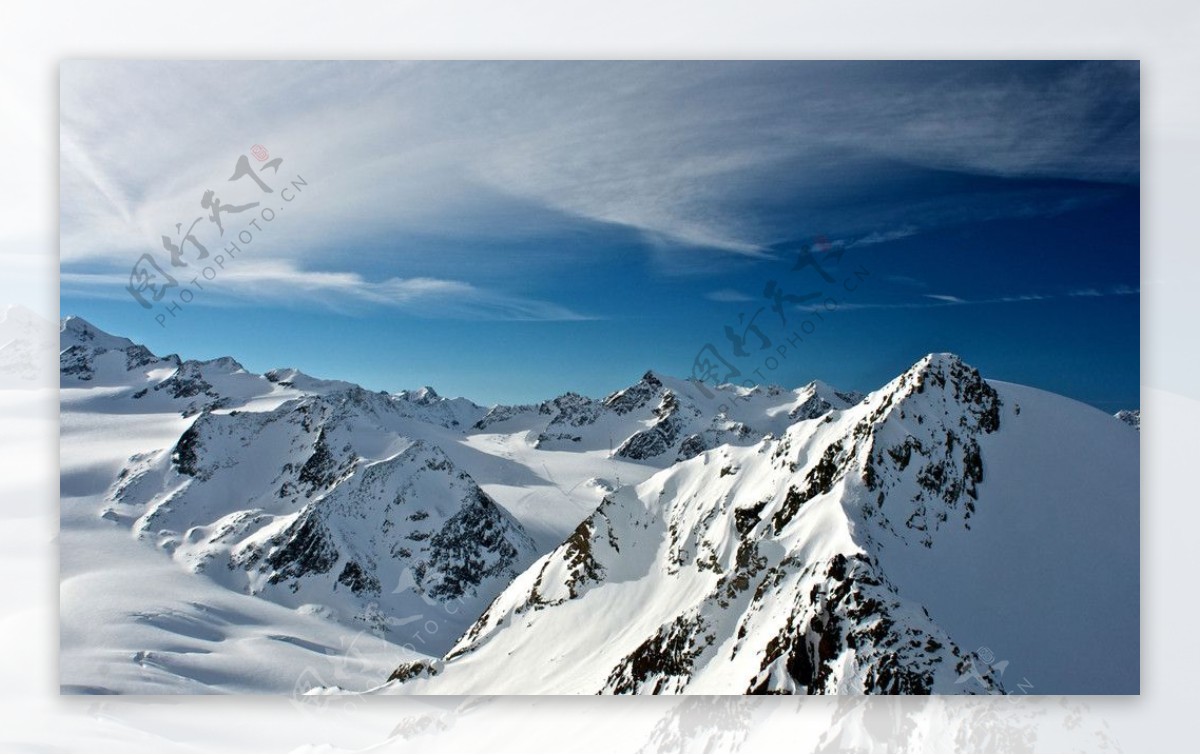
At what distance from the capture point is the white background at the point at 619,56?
7000 millimetres

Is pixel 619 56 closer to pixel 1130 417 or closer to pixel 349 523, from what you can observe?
pixel 1130 417

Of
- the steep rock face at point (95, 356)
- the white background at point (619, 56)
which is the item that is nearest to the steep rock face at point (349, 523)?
the steep rock face at point (95, 356)

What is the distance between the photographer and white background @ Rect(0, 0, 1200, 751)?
7.00 m

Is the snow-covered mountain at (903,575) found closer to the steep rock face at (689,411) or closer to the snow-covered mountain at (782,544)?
the snow-covered mountain at (782,544)

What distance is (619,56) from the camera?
734 cm

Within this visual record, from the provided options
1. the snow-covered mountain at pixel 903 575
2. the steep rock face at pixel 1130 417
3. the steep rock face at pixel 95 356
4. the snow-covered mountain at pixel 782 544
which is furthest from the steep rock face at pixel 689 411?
the steep rock face at pixel 95 356

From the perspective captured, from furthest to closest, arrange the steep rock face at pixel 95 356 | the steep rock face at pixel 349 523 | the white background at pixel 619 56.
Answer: the steep rock face at pixel 349 523
the steep rock face at pixel 95 356
the white background at pixel 619 56

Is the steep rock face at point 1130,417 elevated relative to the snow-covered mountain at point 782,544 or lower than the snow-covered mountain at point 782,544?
elevated

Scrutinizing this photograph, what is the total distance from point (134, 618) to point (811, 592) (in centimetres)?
910

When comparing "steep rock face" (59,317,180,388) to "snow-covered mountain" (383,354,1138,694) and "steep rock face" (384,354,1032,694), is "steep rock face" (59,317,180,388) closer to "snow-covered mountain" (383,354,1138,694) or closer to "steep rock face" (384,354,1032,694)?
"snow-covered mountain" (383,354,1138,694)

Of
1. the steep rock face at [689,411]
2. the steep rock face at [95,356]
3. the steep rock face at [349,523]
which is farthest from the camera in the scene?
the steep rock face at [349,523]

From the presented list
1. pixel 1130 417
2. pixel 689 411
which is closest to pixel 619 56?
pixel 689 411

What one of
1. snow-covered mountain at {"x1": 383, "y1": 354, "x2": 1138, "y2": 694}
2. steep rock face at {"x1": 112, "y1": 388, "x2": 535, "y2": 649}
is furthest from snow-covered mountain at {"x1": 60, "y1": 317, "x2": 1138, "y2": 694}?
steep rock face at {"x1": 112, "y1": 388, "x2": 535, "y2": 649}

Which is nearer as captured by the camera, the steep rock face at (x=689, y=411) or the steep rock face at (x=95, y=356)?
the steep rock face at (x=95, y=356)
